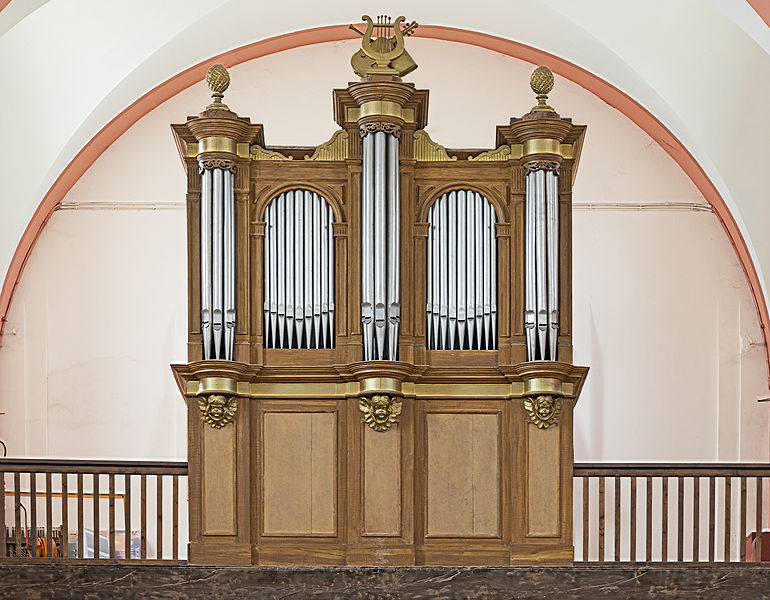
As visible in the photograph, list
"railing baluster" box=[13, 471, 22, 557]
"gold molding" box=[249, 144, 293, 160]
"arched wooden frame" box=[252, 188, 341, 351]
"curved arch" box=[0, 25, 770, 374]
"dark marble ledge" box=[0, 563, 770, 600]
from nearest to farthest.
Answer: "dark marble ledge" box=[0, 563, 770, 600] → "railing baluster" box=[13, 471, 22, 557] → "arched wooden frame" box=[252, 188, 341, 351] → "gold molding" box=[249, 144, 293, 160] → "curved arch" box=[0, 25, 770, 374]

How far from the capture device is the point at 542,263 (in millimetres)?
10039

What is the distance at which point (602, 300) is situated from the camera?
1498 centimetres

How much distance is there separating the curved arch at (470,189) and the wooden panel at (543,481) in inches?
65.6

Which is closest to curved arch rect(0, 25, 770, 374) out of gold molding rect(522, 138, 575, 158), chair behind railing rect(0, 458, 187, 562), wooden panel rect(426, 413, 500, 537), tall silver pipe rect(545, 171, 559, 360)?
chair behind railing rect(0, 458, 187, 562)

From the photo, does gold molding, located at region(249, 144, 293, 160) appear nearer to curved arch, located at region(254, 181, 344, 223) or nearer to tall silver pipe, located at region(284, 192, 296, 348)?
curved arch, located at region(254, 181, 344, 223)

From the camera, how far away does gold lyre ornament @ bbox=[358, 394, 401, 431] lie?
9.87 m

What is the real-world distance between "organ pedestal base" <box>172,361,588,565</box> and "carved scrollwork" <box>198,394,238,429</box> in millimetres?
10

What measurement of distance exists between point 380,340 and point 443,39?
6.39 m

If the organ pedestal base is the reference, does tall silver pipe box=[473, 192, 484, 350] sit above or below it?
above

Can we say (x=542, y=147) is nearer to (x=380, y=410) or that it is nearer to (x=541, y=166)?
(x=541, y=166)

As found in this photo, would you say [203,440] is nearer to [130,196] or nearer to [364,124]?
[364,124]

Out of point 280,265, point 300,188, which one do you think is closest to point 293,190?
point 300,188

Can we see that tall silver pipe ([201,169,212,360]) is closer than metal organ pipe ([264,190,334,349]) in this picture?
Yes

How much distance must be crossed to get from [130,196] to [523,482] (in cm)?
710
